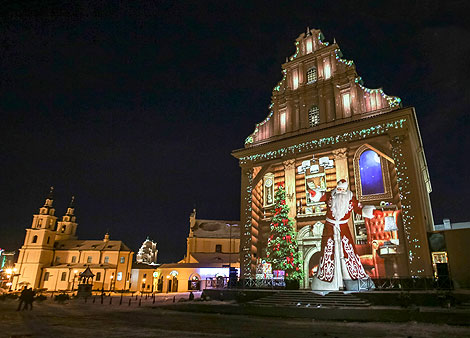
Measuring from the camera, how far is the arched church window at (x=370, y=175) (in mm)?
22998

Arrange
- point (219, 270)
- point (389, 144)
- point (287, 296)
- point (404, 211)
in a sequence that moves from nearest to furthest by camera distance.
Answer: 1. point (287, 296)
2. point (404, 211)
3. point (389, 144)
4. point (219, 270)

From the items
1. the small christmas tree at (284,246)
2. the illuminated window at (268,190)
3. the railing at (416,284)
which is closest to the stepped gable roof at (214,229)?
the illuminated window at (268,190)

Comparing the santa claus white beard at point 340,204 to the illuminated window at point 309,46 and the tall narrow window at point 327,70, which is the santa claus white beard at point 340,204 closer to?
the tall narrow window at point 327,70

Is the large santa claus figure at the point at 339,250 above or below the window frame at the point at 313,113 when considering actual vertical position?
below

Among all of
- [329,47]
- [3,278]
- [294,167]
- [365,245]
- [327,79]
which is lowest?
[3,278]

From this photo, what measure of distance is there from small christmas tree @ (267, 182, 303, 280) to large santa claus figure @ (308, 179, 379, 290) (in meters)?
5.69

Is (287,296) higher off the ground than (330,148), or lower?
lower

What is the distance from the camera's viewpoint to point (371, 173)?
23812mm

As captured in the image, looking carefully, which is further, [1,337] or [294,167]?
[294,167]

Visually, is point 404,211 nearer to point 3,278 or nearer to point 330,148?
point 330,148

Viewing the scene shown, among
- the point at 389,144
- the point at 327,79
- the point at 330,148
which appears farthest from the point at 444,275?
the point at 327,79

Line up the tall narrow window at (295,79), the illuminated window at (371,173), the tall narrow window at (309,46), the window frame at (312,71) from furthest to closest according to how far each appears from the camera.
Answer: the tall narrow window at (309,46) → the tall narrow window at (295,79) → the window frame at (312,71) → the illuminated window at (371,173)

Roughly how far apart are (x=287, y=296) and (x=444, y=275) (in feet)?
34.4

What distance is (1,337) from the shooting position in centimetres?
775
